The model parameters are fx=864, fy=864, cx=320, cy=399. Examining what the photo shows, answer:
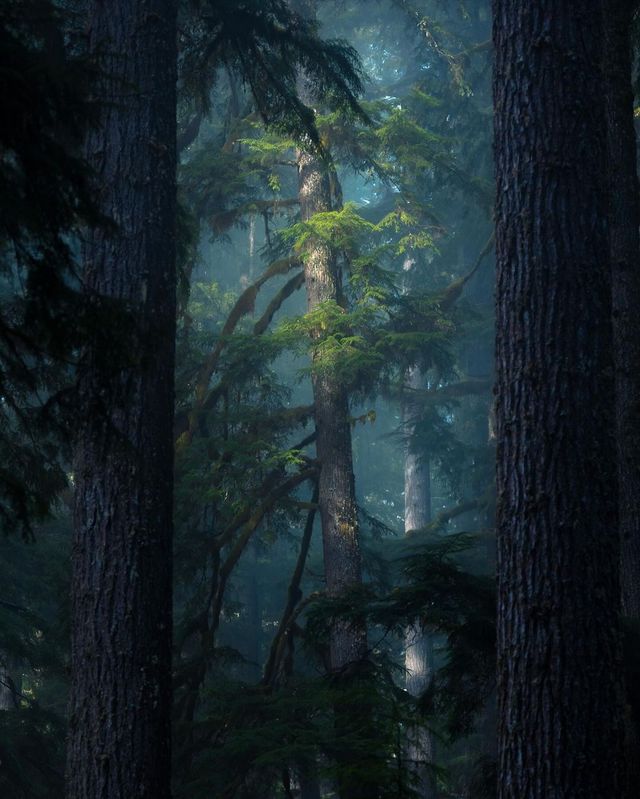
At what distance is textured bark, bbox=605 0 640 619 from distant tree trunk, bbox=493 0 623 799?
8.53 ft

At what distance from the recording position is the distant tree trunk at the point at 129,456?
546 cm

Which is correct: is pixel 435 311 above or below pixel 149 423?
above

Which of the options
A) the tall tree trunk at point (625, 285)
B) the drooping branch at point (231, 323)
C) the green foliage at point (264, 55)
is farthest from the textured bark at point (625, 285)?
the drooping branch at point (231, 323)

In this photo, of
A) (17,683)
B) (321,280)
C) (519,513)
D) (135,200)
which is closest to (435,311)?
(321,280)

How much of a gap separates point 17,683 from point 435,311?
15322mm

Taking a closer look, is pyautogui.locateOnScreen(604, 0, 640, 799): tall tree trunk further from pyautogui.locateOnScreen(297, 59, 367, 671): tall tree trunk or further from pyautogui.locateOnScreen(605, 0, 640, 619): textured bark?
pyautogui.locateOnScreen(297, 59, 367, 671): tall tree trunk

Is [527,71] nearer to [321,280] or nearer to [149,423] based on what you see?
[149,423]

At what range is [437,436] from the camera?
82.5 ft

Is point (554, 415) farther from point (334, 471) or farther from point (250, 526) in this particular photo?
point (334, 471)

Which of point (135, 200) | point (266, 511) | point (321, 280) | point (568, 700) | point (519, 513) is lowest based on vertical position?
point (568, 700)

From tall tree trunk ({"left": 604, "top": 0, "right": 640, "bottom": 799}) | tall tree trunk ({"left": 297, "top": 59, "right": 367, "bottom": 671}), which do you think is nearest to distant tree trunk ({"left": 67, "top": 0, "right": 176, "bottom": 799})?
tall tree trunk ({"left": 604, "top": 0, "right": 640, "bottom": 799})

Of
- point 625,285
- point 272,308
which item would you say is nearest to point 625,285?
point 625,285

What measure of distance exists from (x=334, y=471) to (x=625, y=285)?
233 inches

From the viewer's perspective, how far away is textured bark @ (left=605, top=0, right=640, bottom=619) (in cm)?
752
